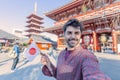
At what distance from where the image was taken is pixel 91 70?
0.86 m

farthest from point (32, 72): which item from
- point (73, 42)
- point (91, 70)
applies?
point (91, 70)

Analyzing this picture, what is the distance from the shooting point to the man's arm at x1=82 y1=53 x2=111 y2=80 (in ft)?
2.63

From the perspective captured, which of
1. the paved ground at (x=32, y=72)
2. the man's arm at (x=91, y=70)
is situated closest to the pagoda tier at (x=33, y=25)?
the paved ground at (x=32, y=72)

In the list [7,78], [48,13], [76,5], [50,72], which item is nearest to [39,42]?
[48,13]

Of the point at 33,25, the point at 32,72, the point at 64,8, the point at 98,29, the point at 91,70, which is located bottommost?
the point at 32,72

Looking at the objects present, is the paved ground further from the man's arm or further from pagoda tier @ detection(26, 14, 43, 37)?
pagoda tier @ detection(26, 14, 43, 37)

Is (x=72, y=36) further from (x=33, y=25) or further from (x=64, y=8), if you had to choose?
(x=33, y=25)

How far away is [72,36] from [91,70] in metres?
0.36

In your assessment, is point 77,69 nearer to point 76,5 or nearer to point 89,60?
point 89,60

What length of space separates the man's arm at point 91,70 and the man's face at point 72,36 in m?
0.19

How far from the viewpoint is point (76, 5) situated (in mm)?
15820

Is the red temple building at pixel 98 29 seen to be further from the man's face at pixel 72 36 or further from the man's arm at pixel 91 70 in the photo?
the man's arm at pixel 91 70

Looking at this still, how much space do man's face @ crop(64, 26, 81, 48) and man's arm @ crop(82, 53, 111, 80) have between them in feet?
0.62

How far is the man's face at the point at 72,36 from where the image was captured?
3.62ft
